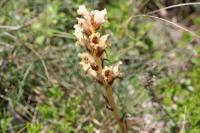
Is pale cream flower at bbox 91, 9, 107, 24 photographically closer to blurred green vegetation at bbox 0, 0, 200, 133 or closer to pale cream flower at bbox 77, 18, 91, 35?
pale cream flower at bbox 77, 18, 91, 35

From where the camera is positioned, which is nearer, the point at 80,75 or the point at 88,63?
the point at 88,63

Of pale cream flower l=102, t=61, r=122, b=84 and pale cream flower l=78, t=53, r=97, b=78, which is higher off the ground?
pale cream flower l=78, t=53, r=97, b=78

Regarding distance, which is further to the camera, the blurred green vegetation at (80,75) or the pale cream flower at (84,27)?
the blurred green vegetation at (80,75)

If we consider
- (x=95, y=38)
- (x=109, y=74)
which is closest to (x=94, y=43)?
(x=95, y=38)

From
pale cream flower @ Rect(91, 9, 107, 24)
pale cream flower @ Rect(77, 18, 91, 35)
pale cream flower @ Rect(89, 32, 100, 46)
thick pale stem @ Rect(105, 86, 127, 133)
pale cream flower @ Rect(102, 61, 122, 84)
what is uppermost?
pale cream flower @ Rect(91, 9, 107, 24)

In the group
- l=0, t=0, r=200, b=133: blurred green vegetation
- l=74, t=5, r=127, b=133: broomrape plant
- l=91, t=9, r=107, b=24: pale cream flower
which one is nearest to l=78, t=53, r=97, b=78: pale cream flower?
l=74, t=5, r=127, b=133: broomrape plant

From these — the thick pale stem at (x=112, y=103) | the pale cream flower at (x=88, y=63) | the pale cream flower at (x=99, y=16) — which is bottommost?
the thick pale stem at (x=112, y=103)

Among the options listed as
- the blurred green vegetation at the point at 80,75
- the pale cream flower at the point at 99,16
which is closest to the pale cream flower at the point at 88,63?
the pale cream flower at the point at 99,16

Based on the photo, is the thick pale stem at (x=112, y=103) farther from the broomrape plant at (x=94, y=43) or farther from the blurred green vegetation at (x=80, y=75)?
the blurred green vegetation at (x=80, y=75)

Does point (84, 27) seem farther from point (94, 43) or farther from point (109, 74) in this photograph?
point (109, 74)
